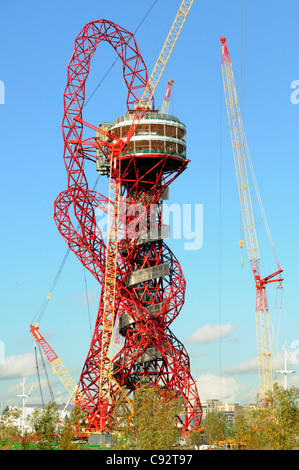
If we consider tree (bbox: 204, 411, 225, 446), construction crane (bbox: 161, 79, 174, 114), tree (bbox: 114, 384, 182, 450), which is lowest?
tree (bbox: 114, 384, 182, 450)

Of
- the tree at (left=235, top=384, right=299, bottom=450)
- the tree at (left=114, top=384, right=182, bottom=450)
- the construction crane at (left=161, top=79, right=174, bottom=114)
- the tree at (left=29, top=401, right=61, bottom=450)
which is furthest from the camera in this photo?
the construction crane at (left=161, top=79, right=174, bottom=114)

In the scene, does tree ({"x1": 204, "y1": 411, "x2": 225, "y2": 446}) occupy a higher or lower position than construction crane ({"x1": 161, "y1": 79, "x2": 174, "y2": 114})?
lower

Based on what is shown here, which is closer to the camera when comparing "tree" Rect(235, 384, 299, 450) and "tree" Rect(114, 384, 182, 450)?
"tree" Rect(235, 384, 299, 450)

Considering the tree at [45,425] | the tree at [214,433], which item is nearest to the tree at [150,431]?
the tree at [45,425]

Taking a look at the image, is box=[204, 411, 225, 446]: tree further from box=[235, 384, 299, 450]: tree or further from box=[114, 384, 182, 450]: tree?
box=[235, 384, 299, 450]: tree

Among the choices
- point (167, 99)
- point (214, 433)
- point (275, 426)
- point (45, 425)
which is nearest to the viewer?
point (275, 426)

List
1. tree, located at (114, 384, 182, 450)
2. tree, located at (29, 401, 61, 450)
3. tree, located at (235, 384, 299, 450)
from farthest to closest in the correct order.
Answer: tree, located at (29, 401, 61, 450) → tree, located at (114, 384, 182, 450) → tree, located at (235, 384, 299, 450)

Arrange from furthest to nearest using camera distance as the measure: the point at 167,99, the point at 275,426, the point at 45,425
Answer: the point at 167,99
the point at 45,425
the point at 275,426

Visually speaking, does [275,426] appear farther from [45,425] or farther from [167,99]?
[167,99]

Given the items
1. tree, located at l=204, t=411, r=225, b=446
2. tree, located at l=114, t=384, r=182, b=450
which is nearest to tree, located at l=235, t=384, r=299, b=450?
tree, located at l=114, t=384, r=182, b=450

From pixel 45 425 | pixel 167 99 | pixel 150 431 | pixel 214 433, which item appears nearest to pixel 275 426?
pixel 150 431

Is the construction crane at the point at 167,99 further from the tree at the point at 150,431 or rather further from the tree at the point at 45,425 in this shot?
the tree at the point at 45,425
